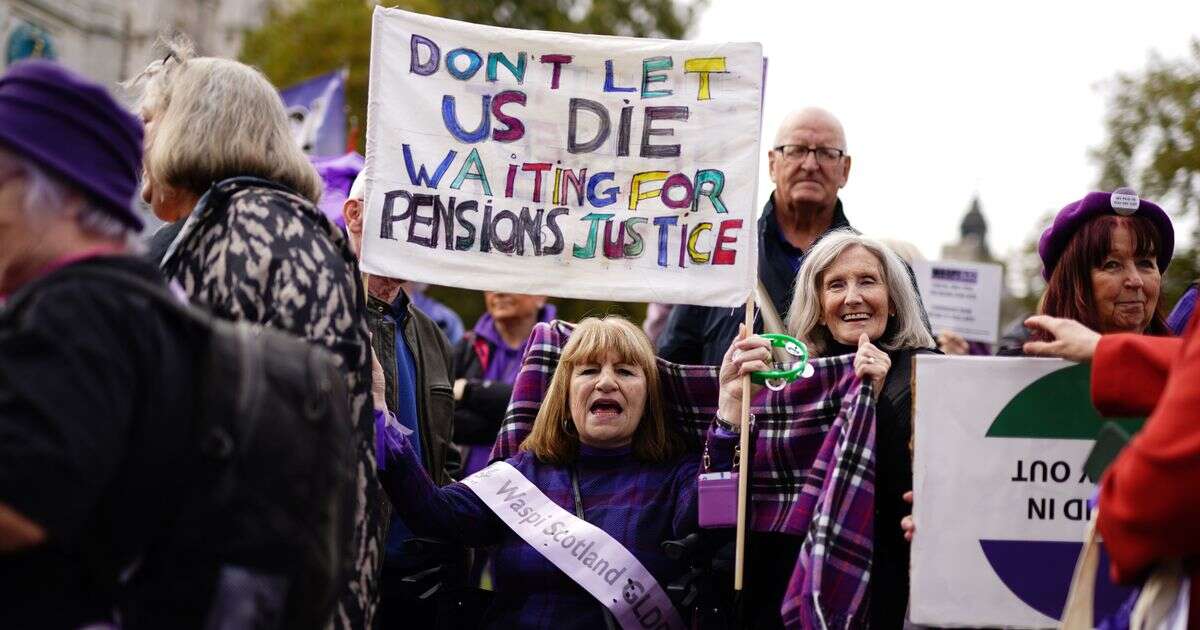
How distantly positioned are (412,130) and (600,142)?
65cm

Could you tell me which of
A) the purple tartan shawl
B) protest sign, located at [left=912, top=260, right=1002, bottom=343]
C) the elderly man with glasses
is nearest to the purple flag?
protest sign, located at [left=912, top=260, right=1002, bottom=343]

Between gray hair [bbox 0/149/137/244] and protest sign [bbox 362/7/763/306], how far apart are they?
7.30ft

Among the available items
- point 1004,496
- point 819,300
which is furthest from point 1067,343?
point 819,300

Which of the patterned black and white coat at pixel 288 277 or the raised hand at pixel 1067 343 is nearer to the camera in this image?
the patterned black and white coat at pixel 288 277

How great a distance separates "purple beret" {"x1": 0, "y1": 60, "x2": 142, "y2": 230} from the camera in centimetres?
265

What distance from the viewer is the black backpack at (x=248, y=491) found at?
2.58 metres

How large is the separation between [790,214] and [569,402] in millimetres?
1625

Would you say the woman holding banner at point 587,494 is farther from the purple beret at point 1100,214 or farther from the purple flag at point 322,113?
the purple flag at point 322,113

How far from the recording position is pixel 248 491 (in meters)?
2.62

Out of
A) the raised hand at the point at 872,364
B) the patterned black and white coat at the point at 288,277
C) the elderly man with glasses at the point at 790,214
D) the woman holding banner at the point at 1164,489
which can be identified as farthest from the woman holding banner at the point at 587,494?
the woman holding banner at the point at 1164,489

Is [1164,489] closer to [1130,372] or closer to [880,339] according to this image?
[1130,372]

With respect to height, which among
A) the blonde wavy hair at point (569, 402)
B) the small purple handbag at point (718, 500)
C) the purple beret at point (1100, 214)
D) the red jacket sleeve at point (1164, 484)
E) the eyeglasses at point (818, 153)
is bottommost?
the small purple handbag at point (718, 500)

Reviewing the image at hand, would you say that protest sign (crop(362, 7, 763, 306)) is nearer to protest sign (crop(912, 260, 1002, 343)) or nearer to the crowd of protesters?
the crowd of protesters

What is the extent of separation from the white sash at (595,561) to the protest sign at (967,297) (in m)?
5.16
